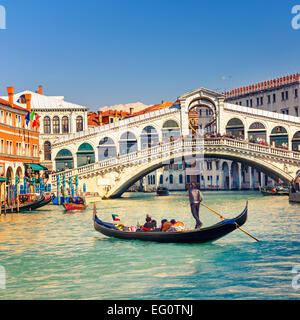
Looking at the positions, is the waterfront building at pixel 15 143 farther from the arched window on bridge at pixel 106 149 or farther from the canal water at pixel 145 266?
the canal water at pixel 145 266

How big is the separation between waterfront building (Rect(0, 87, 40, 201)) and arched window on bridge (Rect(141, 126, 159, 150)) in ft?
20.8

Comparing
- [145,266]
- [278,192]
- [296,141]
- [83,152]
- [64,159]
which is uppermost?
[296,141]

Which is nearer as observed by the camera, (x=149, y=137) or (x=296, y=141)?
(x=149, y=137)

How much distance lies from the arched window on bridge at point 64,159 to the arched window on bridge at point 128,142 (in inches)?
121

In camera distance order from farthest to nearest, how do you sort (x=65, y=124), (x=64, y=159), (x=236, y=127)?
1. (x=65, y=124)
2. (x=236, y=127)
3. (x=64, y=159)

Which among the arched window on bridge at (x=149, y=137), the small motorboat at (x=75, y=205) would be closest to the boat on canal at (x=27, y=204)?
the small motorboat at (x=75, y=205)

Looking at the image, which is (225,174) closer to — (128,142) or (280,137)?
(280,137)

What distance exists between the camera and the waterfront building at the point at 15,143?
24484 millimetres

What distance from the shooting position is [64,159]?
31.8 meters

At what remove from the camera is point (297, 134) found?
32.4 meters

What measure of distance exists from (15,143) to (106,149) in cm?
702

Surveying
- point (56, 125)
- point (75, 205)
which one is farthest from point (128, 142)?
point (75, 205)

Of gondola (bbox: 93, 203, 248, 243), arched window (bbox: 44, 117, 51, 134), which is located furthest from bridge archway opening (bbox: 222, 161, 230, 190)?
gondola (bbox: 93, 203, 248, 243)

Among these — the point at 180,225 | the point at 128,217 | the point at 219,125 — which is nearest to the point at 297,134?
the point at 219,125
